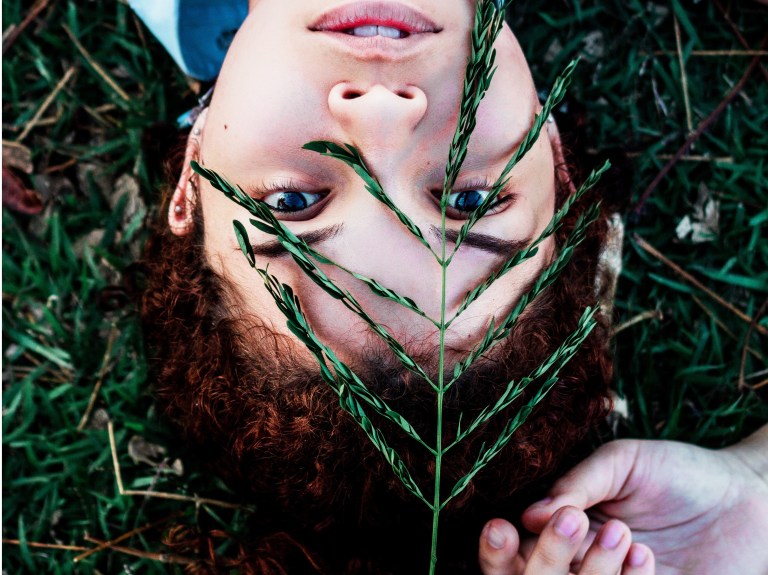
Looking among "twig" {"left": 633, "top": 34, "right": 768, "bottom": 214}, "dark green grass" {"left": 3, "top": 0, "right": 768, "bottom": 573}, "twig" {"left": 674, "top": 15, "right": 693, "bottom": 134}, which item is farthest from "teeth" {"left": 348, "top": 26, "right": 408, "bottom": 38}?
A: "twig" {"left": 674, "top": 15, "right": 693, "bottom": 134}

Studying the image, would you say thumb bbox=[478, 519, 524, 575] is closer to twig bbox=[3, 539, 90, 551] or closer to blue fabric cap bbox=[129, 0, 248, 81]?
twig bbox=[3, 539, 90, 551]

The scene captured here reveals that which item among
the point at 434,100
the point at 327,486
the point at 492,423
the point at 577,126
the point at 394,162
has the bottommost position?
the point at 327,486

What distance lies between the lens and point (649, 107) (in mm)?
3166

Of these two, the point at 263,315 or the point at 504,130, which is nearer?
the point at 504,130

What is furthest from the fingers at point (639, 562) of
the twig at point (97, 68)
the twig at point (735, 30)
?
the twig at point (97, 68)

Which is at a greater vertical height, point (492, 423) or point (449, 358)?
point (449, 358)

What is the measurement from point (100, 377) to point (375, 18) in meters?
2.11

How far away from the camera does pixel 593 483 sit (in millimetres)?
2391

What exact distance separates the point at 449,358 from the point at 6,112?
251 centimetres

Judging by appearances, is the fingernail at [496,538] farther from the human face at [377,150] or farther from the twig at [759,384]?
the twig at [759,384]

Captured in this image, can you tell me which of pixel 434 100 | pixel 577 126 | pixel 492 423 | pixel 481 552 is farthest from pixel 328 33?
Result: pixel 481 552

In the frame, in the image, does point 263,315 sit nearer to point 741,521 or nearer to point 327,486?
point 327,486

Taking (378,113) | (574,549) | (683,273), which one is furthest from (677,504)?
(378,113)

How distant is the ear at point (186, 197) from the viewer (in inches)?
95.9
